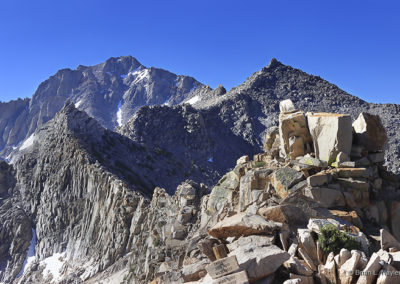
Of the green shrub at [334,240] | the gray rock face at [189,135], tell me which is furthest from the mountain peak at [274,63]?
the green shrub at [334,240]

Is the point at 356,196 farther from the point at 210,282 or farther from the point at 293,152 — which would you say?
the point at 210,282

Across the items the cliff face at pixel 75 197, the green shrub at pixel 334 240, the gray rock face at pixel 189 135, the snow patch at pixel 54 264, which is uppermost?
the gray rock face at pixel 189 135

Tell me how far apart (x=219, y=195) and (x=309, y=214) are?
10.8 meters

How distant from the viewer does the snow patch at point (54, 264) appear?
236 ft

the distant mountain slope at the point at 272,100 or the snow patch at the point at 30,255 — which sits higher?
the distant mountain slope at the point at 272,100

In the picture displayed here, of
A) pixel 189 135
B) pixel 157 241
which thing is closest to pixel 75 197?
pixel 157 241

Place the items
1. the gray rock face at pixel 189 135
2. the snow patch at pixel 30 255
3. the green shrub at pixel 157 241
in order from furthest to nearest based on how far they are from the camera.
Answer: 1. the gray rock face at pixel 189 135
2. the snow patch at pixel 30 255
3. the green shrub at pixel 157 241

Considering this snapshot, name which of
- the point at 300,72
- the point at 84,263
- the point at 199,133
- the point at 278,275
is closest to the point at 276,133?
the point at 278,275

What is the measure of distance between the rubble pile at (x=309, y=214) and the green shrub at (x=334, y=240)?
0.03 metres

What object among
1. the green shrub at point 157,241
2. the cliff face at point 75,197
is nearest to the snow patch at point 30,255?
the cliff face at point 75,197

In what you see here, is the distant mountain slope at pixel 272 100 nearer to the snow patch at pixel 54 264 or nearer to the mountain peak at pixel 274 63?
the mountain peak at pixel 274 63

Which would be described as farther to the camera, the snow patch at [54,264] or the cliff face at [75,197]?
the snow patch at [54,264]

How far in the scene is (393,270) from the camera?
32.2 feet

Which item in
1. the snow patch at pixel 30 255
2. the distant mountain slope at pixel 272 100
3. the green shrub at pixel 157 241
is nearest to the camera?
the green shrub at pixel 157 241
